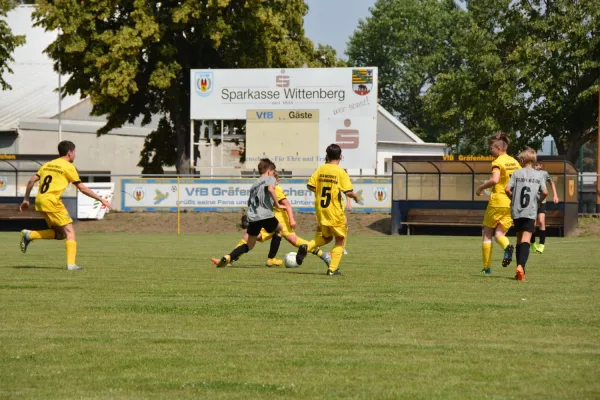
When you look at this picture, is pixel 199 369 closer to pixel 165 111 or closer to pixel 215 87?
pixel 215 87

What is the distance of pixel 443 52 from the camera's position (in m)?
100

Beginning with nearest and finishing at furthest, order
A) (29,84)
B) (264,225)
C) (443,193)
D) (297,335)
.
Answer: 1. (297,335)
2. (264,225)
3. (443,193)
4. (29,84)

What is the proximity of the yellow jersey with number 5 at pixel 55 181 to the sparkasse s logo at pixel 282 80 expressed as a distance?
27116 mm

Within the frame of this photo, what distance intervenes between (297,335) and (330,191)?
646cm

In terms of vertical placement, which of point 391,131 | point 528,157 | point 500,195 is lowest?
point 500,195

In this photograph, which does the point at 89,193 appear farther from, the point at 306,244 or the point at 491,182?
the point at 491,182

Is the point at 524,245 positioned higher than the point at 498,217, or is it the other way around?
the point at 498,217

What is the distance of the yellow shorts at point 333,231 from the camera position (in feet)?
51.0

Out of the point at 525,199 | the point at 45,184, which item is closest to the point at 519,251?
the point at 525,199

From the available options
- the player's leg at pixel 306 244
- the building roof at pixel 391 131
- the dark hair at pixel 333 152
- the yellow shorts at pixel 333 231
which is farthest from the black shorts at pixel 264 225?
the building roof at pixel 391 131

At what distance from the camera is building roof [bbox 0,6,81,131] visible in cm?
6569

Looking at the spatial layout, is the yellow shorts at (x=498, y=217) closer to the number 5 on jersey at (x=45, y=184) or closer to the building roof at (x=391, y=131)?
the number 5 on jersey at (x=45, y=184)

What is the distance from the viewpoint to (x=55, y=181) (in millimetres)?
16453

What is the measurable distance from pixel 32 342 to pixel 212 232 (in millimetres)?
A: 32041
